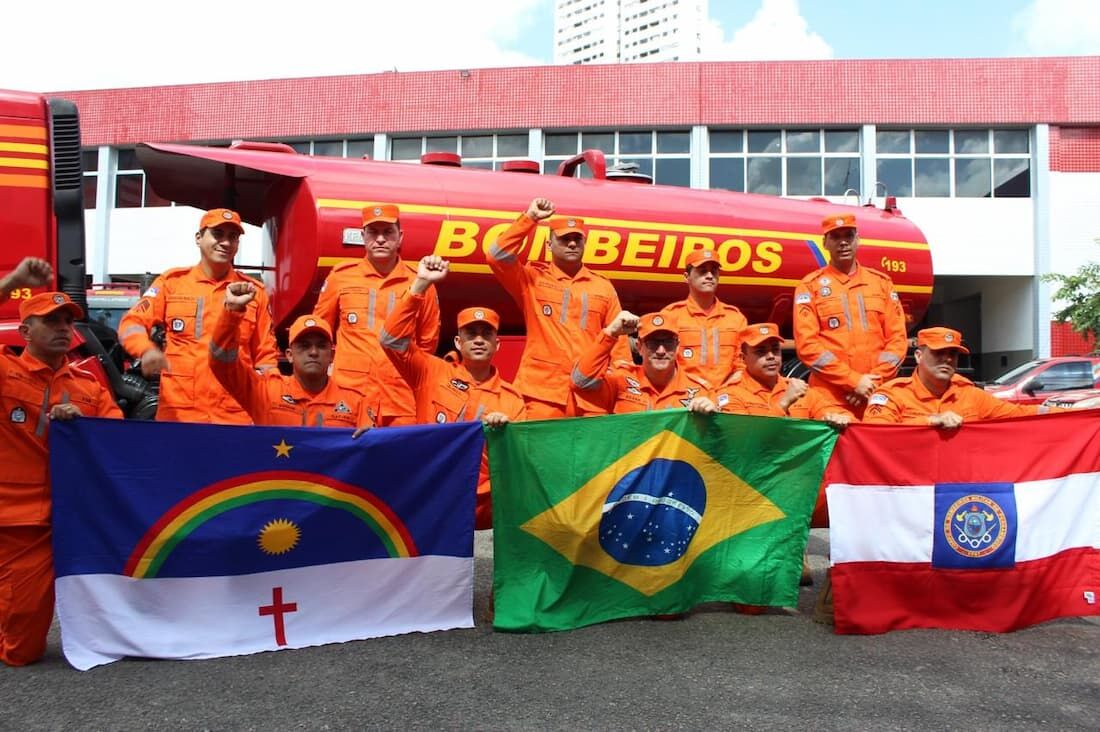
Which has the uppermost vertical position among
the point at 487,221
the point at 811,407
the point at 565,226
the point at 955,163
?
the point at 955,163

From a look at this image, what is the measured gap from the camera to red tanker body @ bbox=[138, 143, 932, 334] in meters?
5.93

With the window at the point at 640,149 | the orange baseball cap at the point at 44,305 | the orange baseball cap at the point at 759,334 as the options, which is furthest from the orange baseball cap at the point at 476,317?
the window at the point at 640,149

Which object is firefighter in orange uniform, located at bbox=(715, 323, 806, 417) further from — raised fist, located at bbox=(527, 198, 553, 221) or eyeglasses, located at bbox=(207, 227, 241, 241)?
eyeglasses, located at bbox=(207, 227, 241, 241)

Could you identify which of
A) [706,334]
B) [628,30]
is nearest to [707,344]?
[706,334]

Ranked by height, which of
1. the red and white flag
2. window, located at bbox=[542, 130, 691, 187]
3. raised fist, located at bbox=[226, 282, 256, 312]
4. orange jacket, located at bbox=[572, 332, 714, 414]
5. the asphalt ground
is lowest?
the asphalt ground

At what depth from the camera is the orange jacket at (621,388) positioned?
4.20m

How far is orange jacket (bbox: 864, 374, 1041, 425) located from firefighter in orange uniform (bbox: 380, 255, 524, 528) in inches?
78.1

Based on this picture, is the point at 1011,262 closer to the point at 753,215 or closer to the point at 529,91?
the point at 529,91

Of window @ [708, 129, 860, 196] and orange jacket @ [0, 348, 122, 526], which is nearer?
orange jacket @ [0, 348, 122, 526]

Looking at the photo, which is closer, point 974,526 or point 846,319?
point 974,526

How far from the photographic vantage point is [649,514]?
387 cm

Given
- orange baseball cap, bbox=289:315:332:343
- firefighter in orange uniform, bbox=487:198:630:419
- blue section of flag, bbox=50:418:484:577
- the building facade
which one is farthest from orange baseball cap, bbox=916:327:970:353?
the building facade

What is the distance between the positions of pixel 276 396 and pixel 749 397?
2639 millimetres

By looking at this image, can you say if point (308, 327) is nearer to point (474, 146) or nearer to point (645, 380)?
point (645, 380)
